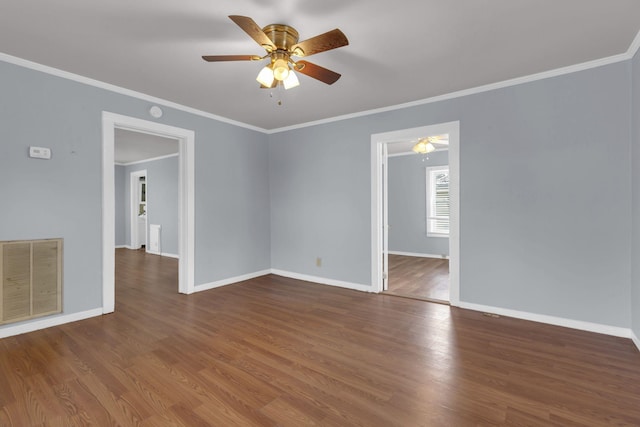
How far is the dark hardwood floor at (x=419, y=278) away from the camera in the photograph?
4141 mm

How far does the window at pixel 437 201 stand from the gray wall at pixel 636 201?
4240 millimetres

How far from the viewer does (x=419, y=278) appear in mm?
5023

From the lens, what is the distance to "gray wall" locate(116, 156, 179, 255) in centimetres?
741

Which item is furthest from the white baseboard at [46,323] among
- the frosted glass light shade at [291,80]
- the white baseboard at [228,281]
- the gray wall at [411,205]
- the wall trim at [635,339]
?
the gray wall at [411,205]

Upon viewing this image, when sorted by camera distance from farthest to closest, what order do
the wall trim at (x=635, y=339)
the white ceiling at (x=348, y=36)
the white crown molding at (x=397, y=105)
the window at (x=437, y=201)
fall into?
the window at (x=437, y=201) < the white crown molding at (x=397, y=105) < the wall trim at (x=635, y=339) < the white ceiling at (x=348, y=36)

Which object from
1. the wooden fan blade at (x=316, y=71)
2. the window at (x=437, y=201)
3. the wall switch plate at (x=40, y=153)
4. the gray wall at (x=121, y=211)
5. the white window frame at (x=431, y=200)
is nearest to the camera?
the wooden fan blade at (x=316, y=71)

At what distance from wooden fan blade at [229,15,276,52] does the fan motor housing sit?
0.07 m

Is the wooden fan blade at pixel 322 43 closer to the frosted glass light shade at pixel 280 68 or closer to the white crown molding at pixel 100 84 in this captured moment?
the frosted glass light shade at pixel 280 68

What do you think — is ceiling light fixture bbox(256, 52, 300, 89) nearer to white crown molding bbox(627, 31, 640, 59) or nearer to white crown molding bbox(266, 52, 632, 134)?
white crown molding bbox(266, 52, 632, 134)

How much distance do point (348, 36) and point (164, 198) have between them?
271 inches

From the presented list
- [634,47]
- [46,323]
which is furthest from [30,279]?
[634,47]

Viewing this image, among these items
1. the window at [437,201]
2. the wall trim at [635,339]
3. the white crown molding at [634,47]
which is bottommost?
the wall trim at [635,339]

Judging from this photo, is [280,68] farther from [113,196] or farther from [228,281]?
[228,281]

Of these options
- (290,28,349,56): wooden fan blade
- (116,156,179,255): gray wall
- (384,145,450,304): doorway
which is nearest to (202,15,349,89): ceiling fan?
(290,28,349,56): wooden fan blade
